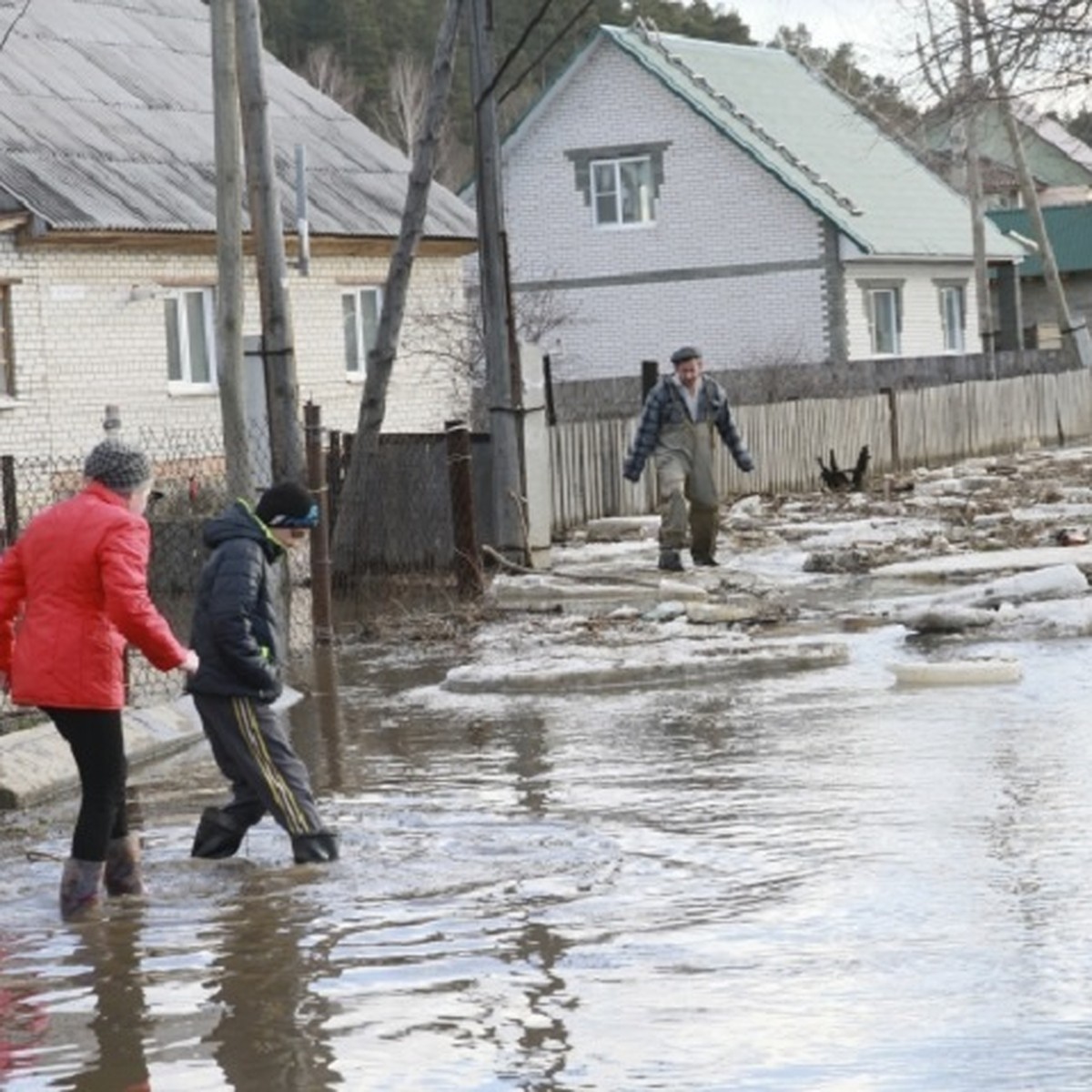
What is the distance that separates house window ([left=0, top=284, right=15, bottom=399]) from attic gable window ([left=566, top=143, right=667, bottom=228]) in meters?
21.4

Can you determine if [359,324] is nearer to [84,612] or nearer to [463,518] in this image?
[463,518]

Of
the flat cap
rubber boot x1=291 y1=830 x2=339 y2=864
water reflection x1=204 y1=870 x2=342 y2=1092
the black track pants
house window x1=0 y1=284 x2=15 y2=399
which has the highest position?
house window x1=0 y1=284 x2=15 y2=399

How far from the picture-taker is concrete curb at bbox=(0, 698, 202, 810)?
36.7 ft

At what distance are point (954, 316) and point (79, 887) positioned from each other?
47.6 m

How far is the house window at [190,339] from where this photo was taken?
33.3m

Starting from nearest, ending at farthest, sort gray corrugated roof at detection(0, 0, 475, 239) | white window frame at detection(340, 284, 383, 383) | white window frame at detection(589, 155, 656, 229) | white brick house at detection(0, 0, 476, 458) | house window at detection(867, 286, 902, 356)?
white brick house at detection(0, 0, 476, 458), gray corrugated roof at detection(0, 0, 475, 239), white window frame at detection(340, 284, 383, 383), white window frame at detection(589, 155, 656, 229), house window at detection(867, 286, 902, 356)

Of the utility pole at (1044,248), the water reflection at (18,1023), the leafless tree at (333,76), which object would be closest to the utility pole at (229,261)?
the water reflection at (18,1023)

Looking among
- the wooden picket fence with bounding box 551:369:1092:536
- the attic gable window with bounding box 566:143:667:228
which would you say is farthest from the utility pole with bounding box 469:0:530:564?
the attic gable window with bounding box 566:143:667:228

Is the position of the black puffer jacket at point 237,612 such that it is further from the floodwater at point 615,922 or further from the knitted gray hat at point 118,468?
the floodwater at point 615,922

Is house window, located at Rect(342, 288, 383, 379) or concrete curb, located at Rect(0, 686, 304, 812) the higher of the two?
house window, located at Rect(342, 288, 383, 379)

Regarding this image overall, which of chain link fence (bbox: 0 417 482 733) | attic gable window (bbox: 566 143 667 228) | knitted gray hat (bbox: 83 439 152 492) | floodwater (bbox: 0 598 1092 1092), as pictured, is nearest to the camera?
floodwater (bbox: 0 598 1092 1092)

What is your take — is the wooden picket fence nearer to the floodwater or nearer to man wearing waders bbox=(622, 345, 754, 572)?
man wearing waders bbox=(622, 345, 754, 572)

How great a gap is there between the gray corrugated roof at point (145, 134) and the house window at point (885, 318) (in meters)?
13.3

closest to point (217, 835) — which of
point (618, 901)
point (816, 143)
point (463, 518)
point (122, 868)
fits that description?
point (122, 868)
